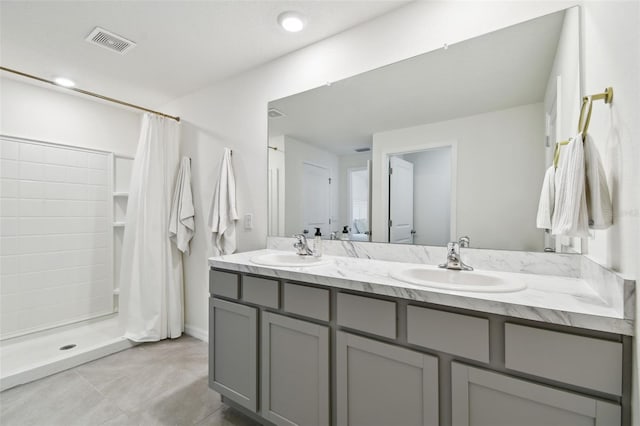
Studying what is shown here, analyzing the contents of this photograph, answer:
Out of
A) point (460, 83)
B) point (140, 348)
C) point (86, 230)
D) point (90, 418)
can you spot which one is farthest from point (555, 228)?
point (86, 230)

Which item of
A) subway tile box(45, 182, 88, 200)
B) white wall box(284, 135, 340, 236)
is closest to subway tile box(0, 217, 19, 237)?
subway tile box(45, 182, 88, 200)

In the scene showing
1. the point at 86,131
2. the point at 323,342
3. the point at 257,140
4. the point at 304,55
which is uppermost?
the point at 304,55

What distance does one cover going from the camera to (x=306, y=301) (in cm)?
138

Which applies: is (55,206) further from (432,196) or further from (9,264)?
(432,196)

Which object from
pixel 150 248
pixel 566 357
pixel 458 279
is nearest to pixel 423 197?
pixel 458 279

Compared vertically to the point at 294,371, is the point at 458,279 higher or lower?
higher

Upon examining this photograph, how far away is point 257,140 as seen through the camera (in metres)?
2.38

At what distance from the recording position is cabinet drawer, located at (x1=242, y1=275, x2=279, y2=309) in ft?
4.90

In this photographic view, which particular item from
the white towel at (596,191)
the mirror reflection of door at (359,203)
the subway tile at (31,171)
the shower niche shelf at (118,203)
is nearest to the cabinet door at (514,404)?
the white towel at (596,191)

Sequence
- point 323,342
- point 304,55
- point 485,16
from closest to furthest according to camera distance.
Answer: point 323,342 → point 485,16 → point 304,55

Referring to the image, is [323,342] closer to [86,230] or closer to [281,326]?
[281,326]

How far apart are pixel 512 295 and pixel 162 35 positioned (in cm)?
247

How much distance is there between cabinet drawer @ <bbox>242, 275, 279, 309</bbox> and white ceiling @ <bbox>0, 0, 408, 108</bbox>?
62.3 inches

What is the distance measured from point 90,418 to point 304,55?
264 centimetres
